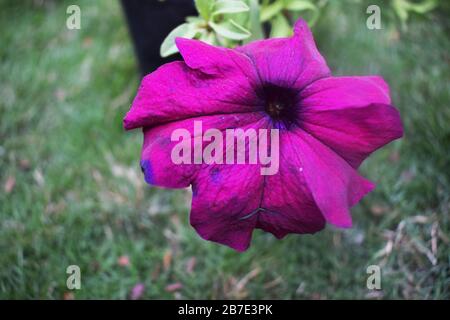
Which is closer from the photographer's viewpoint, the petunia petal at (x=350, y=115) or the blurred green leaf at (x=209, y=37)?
the petunia petal at (x=350, y=115)

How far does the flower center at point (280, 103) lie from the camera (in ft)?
3.16

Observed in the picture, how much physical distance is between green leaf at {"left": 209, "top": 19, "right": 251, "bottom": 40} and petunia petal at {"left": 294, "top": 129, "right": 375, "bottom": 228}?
11.2 inches

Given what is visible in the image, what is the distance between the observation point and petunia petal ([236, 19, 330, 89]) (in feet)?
3.13

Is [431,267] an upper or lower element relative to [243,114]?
lower

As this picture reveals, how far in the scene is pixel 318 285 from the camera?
4.98ft

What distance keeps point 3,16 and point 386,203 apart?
205 centimetres

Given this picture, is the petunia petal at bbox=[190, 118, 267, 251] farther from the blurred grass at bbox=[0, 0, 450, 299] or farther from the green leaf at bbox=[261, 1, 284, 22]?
the blurred grass at bbox=[0, 0, 450, 299]

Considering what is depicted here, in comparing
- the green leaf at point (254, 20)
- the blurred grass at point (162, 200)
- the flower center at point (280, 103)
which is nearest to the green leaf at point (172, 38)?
the green leaf at point (254, 20)

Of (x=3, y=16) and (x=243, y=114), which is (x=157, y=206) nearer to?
(x=243, y=114)

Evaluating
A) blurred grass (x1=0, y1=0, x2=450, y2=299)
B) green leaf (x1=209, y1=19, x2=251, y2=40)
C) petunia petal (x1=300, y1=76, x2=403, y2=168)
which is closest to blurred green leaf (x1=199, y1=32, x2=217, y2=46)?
green leaf (x1=209, y1=19, x2=251, y2=40)

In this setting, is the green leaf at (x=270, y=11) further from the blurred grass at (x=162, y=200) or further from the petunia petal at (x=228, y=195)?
the blurred grass at (x=162, y=200)
